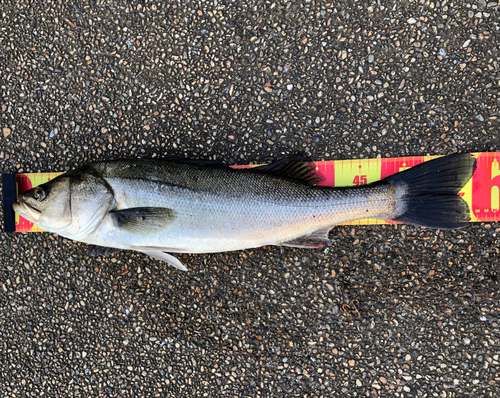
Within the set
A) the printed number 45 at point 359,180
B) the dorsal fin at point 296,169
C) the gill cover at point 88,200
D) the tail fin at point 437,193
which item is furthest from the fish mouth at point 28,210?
the tail fin at point 437,193

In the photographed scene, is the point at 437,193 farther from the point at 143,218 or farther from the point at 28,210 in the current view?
the point at 28,210

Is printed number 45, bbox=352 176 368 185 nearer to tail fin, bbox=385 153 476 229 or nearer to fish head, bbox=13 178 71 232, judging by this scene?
tail fin, bbox=385 153 476 229

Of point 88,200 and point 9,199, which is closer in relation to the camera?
point 88,200

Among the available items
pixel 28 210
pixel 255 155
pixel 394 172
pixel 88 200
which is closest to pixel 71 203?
pixel 88 200

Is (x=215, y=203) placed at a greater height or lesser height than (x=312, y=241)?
greater

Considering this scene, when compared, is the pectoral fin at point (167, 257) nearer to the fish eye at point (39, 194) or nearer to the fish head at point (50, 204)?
the fish head at point (50, 204)

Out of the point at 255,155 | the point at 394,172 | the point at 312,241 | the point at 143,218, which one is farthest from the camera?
the point at 255,155
